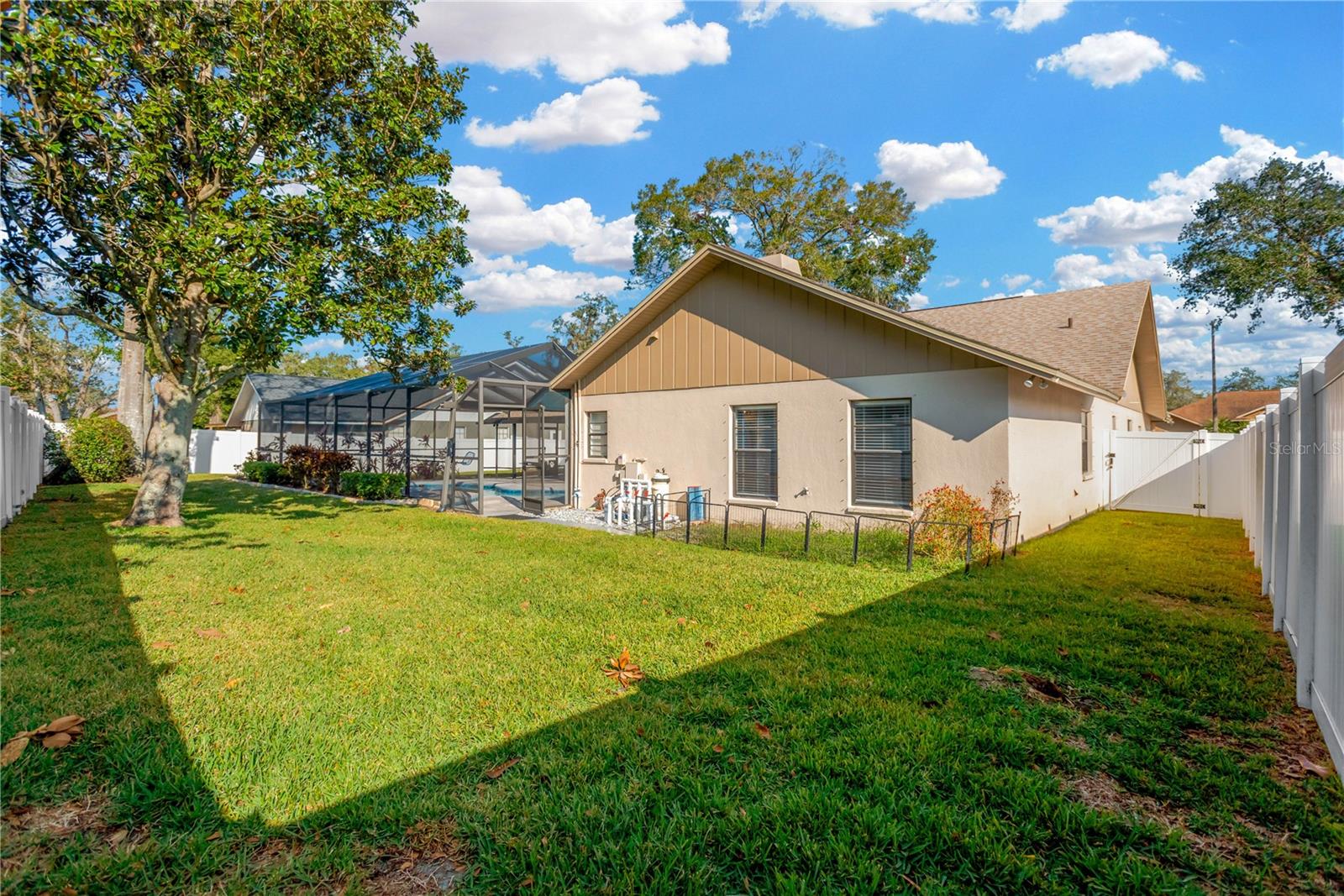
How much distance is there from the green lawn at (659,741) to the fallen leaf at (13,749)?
4 cm

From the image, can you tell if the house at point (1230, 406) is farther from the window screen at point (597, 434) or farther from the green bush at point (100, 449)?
the green bush at point (100, 449)

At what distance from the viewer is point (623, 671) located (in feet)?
13.7

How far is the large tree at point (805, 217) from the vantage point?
25359 mm

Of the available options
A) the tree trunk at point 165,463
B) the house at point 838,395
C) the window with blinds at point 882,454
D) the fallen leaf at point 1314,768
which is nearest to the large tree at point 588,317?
the house at point 838,395

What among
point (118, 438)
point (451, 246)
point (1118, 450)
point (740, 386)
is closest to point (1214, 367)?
point (1118, 450)

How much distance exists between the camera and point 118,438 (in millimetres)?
20109

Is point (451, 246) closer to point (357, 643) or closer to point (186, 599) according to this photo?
point (186, 599)

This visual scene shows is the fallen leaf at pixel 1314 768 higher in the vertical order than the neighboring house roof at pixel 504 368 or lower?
lower

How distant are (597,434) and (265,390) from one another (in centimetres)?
1949

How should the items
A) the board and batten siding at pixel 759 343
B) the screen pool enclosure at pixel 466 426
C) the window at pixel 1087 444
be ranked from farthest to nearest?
the screen pool enclosure at pixel 466 426 < the window at pixel 1087 444 < the board and batten siding at pixel 759 343

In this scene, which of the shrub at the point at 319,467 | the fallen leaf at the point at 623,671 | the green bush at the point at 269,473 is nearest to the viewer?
the fallen leaf at the point at 623,671

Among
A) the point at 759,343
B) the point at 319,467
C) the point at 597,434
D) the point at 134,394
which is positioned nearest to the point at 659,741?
the point at 759,343

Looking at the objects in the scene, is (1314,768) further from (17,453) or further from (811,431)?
(17,453)

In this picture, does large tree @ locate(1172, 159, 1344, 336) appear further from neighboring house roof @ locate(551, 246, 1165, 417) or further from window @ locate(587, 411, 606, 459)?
window @ locate(587, 411, 606, 459)
